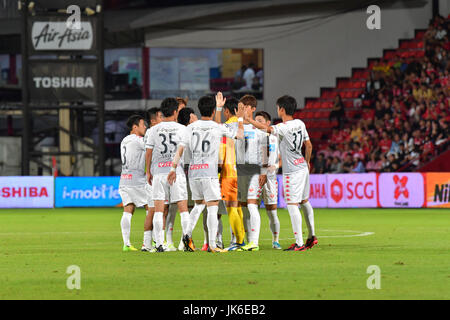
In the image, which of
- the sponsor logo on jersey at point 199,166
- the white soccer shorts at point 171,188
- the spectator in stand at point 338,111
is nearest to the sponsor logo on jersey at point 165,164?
the white soccer shorts at point 171,188

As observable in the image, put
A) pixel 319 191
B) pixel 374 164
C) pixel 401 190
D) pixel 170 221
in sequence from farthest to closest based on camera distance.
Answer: pixel 374 164 → pixel 319 191 → pixel 401 190 → pixel 170 221

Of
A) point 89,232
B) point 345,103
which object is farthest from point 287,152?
point 345,103

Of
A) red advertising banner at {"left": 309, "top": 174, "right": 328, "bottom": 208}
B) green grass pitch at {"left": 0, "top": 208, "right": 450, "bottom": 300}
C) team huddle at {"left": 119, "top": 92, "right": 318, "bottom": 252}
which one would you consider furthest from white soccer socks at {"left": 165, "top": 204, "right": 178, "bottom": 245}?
red advertising banner at {"left": 309, "top": 174, "right": 328, "bottom": 208}

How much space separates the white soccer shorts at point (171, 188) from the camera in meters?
14.0

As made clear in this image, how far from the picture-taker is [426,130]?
34.8m

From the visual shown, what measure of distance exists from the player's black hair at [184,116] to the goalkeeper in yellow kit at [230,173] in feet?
2.83

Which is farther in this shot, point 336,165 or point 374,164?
point 336,165

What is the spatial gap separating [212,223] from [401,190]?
18662 millimetres

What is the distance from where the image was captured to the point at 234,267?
11805 millimetres

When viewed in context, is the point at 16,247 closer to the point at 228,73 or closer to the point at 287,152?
the point at 287,152

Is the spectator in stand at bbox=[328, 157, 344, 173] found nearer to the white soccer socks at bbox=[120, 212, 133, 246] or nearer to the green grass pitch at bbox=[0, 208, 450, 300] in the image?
the green grass pitch at bbox=[0, 208, 450, 300]

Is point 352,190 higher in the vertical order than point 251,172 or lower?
lower

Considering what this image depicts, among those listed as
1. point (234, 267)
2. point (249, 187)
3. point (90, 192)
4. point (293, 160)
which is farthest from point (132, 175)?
point (90, 192)

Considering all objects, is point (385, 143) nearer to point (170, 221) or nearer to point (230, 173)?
point (170, 221)
